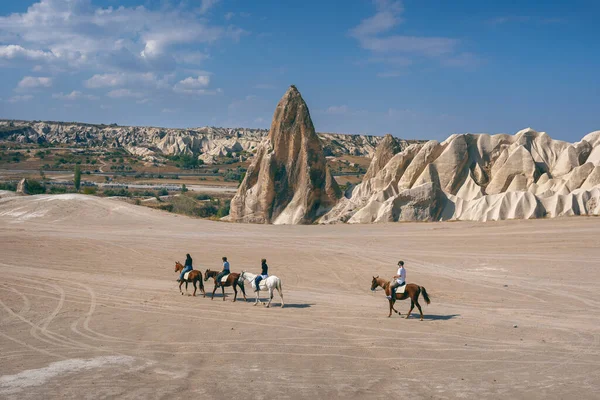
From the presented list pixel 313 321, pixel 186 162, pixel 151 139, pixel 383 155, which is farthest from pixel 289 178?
pixel 151 139

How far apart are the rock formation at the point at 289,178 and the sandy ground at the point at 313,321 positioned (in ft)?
32.6

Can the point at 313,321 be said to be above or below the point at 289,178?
below

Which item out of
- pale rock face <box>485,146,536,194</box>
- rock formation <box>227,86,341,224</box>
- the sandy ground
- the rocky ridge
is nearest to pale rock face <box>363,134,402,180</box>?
rock formation <box>227,86,341,224</box>

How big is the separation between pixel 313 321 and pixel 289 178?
26.7 meters

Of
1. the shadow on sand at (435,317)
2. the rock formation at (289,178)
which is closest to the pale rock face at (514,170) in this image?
the rock formation at (289,178)

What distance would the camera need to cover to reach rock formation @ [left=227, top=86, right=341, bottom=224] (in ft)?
132

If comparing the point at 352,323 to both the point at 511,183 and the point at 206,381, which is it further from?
the point at 511,183

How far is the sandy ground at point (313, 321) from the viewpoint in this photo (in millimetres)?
9766

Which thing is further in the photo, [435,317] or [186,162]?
[186,162]

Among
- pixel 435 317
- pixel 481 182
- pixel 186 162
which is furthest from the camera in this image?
pixel 186 162

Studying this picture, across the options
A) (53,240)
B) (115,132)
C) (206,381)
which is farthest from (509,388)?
(115,132)

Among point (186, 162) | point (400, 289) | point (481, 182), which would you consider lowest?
point (400, 289)

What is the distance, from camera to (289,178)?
4081 cm

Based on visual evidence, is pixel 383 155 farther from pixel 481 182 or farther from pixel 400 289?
pixel 400 289
